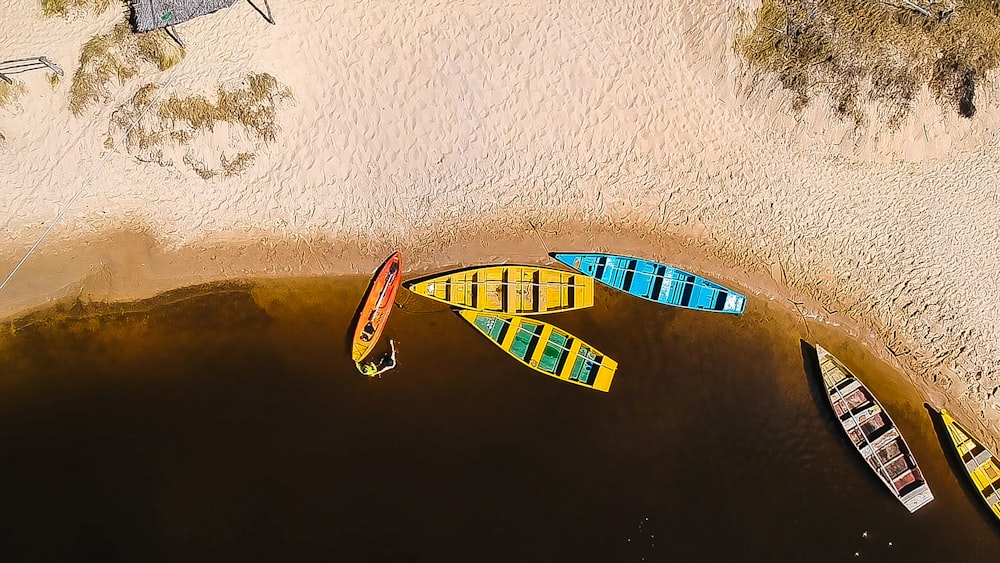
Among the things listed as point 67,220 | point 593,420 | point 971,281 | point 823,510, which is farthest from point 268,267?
point 971,281

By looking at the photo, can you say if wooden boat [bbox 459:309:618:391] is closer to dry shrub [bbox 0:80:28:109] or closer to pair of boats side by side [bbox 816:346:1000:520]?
pair of boats side by side [bbox 816:346:1000:520]

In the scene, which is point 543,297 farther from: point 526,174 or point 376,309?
point 376,309

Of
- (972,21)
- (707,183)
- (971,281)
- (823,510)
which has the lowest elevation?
(823,510)

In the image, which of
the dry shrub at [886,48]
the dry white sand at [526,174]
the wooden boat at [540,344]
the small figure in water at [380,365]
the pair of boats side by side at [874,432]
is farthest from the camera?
the small figure in water at [380,365]

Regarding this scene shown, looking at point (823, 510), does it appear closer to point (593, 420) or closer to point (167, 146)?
point (593, 420)

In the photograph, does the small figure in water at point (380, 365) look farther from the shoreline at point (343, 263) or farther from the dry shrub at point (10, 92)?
the dry shrub at point (10, 92)

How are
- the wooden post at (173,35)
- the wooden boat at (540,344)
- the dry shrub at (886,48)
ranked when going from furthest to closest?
the wooden boat at (540,344)
the wooden post at (173,35)
the dry shrub at (886,48)

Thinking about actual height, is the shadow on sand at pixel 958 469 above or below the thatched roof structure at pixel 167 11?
below

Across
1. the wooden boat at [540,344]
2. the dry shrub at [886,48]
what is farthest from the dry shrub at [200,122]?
the dry shrub at [886,48]
